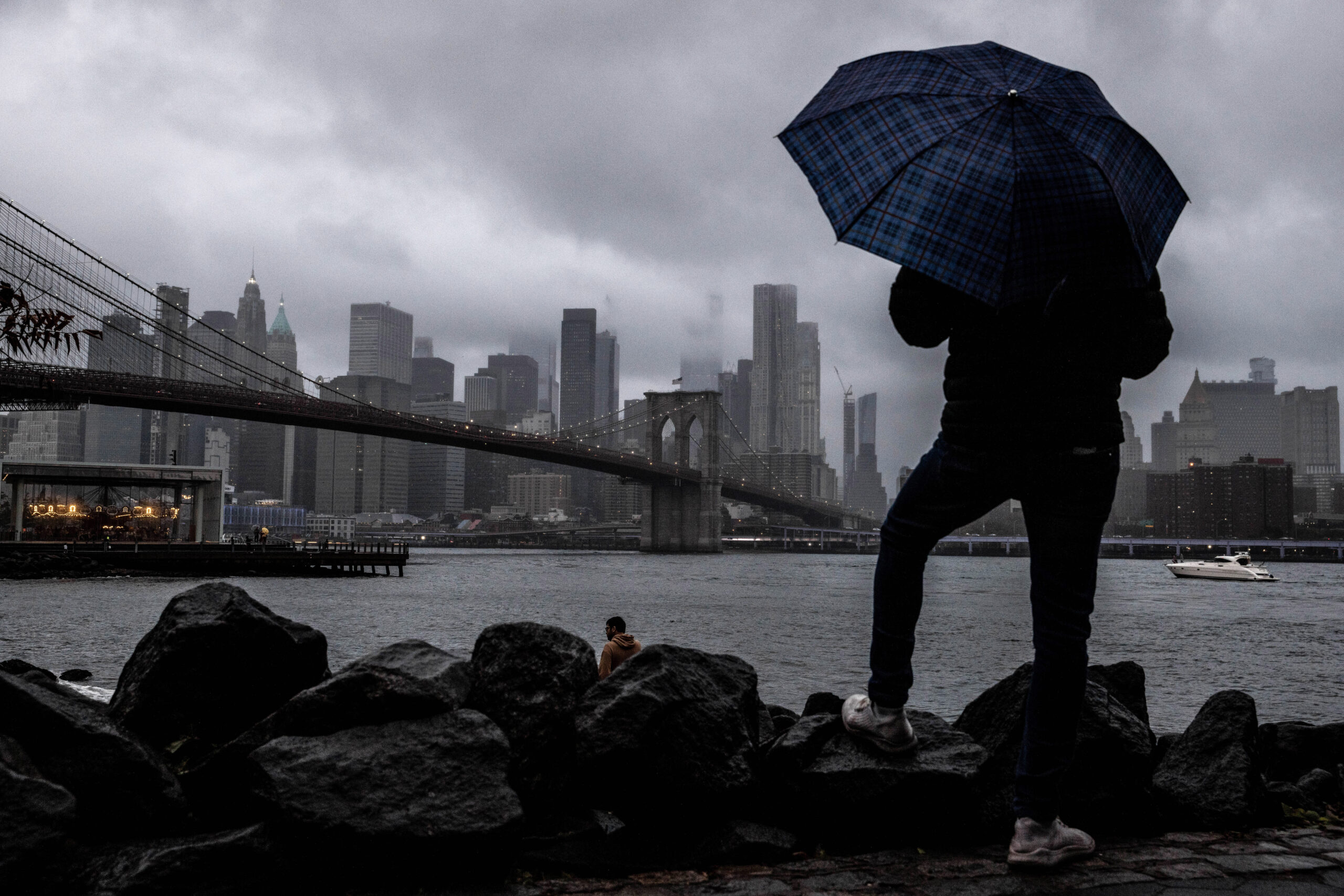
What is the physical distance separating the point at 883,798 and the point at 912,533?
76 centimetres

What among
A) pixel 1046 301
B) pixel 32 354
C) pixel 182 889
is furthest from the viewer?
pixel 32 354

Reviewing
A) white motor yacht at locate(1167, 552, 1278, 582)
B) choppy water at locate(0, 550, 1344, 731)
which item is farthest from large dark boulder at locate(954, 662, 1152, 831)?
white motor yacht at locate(1167, 552, 1278, 582)

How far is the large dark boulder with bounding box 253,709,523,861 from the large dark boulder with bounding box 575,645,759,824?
0.33 metres

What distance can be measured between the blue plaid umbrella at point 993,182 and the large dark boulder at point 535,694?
5.41 ft

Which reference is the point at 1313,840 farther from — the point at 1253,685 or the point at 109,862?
the point at 1253,685

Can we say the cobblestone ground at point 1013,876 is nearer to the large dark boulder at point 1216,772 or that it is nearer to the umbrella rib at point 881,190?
the large dark boulder at point 1216,772

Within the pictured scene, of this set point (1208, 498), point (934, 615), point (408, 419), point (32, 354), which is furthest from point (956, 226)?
point (1208, 498)

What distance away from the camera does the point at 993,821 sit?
2945mm

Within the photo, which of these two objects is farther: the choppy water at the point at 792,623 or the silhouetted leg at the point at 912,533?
the choppy water at the point at 792,623

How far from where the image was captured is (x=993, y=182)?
94.1 inches

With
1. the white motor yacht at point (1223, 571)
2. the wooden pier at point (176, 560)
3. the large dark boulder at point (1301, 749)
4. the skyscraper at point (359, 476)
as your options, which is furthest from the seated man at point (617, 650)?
the skyscraper at point (359, 476)

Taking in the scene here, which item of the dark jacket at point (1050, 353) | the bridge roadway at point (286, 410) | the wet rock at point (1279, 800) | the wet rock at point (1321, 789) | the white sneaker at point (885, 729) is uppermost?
the bridge roadway at point (286, 410)

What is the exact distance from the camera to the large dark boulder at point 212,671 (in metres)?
3.19

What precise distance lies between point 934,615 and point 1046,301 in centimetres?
2929
